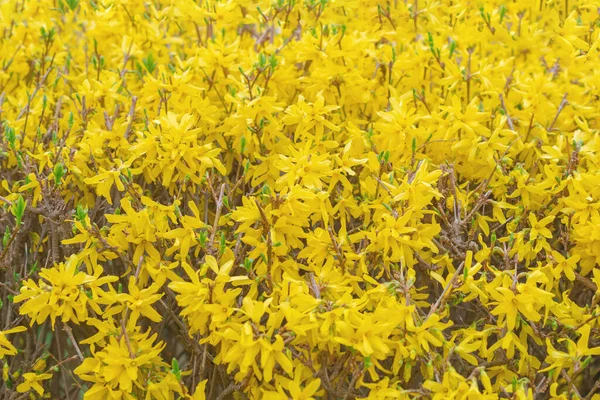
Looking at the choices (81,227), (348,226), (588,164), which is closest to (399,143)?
(348,226)

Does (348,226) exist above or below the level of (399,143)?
below

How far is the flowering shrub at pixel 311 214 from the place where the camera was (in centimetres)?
226

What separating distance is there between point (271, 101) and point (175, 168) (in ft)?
1.44

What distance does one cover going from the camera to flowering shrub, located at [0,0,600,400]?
2264 millimetres

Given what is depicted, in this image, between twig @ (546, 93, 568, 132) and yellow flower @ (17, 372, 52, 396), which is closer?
yellow flower @ (17, 372, 52, 396)

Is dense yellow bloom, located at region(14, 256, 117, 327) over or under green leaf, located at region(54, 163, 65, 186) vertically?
under

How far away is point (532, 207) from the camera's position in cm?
A: 275

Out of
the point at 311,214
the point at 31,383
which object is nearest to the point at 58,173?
the point at 31,383

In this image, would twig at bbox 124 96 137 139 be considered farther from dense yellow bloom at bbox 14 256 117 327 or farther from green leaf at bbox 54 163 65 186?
dense yellow bloom at bbox 14 256 117 327

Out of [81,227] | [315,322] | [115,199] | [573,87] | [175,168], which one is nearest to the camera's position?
[315,322]

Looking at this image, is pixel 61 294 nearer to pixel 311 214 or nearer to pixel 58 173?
pixel 58 173

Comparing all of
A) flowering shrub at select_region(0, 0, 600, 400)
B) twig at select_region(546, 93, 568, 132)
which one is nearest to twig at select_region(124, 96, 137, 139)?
flowering shrub at select_region(0, 0, 600, 400)

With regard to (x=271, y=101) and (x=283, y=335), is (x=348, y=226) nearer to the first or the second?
(x=271, y=101)

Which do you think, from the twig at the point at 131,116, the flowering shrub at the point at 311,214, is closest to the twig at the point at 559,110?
the flowering shrub at the point at 311,214
